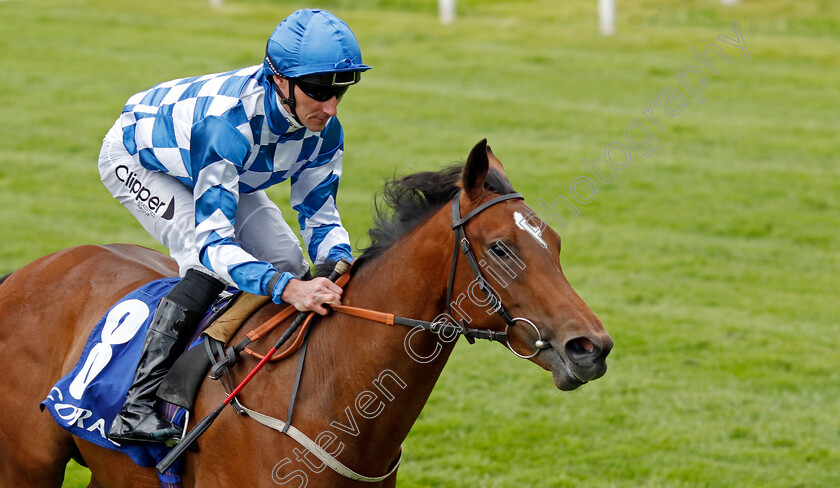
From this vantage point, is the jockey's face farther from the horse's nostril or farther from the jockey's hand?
the horse's nostril

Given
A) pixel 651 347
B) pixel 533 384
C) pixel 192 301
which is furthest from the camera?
pixel 651 347

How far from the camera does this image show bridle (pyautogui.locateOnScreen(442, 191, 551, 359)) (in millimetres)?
2762

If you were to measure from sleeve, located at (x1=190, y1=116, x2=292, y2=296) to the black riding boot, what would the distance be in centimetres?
29

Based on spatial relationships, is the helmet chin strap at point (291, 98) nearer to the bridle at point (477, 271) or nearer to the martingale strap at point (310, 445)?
the bridle at point (477, 271)

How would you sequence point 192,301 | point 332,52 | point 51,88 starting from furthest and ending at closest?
point 51,88 → point 192,301 → point 332,52

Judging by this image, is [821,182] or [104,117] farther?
[104,117]

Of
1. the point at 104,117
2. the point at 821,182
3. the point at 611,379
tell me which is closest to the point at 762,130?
the point at 821,182

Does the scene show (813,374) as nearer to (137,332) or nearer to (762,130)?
(137,332)

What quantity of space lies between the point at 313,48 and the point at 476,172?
0.73 m

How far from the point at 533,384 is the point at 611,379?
1.87ft

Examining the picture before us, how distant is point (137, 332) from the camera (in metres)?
3.55

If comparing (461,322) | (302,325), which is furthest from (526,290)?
(302,325)

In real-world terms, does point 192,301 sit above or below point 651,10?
above

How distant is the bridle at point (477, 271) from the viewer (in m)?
2.76
